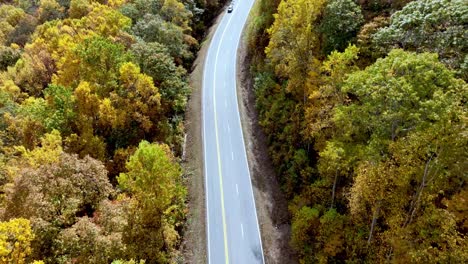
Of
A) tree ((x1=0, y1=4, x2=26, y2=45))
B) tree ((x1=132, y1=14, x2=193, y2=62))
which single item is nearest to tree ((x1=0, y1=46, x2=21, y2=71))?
tree ((x1=0, y1=4, x2=26, y2=45))

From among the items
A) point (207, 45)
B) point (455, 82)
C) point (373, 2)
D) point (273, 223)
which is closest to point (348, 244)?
point (273, 223)

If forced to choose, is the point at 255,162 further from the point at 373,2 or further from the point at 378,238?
the point at 373,2

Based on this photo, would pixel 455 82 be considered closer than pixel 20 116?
Yes

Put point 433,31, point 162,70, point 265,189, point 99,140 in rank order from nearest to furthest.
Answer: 1. point 433,31
2. point 99,140
3. point 265,189
4. point 162,70

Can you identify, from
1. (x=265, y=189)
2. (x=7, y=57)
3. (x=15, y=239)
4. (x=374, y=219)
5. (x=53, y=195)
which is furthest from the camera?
(x=7, y=57)

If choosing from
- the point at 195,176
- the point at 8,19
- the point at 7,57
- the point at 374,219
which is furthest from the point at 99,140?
the point at 8,19

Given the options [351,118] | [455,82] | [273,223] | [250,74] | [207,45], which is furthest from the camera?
[207,45]

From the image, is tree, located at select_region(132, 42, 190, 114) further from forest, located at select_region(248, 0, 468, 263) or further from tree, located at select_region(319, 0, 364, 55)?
tree, located at select_region(319, 0, 364, 55)

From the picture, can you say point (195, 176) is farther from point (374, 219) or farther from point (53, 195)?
point (374, 219)
